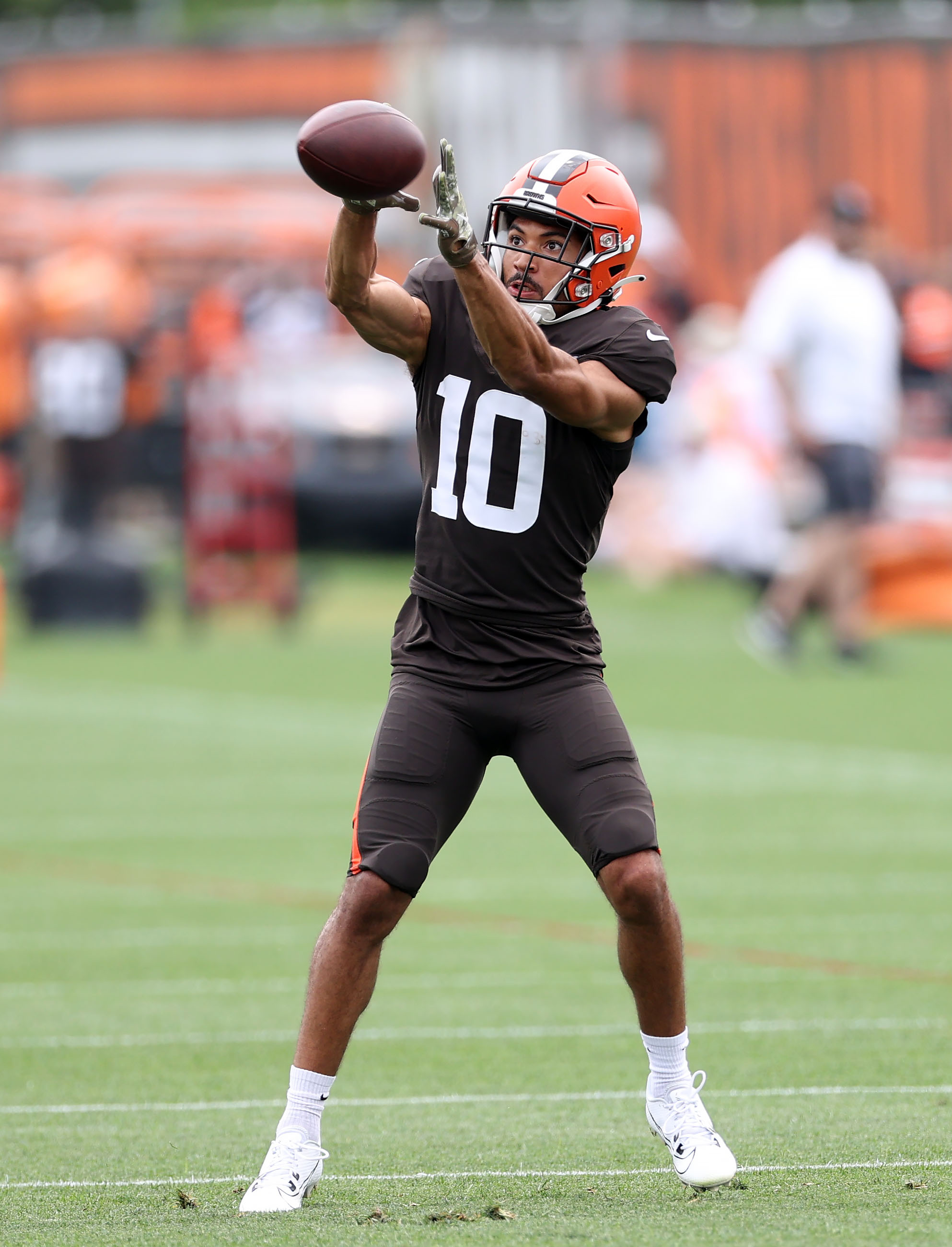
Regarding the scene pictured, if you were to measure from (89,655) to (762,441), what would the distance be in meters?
6.46

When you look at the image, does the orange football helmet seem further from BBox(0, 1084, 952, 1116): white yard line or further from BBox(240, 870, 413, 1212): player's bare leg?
BBox(0, 1084, 952, 1116): white yard line

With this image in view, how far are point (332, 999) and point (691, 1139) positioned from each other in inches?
30.2

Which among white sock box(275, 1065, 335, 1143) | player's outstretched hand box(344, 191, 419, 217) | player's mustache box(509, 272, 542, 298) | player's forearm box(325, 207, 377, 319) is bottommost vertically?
white sock box(275, 1065, 335, 1143)

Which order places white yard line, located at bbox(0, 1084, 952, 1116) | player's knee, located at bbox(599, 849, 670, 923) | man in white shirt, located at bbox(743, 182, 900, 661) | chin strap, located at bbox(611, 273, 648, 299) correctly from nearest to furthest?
1. player's knee, located at bbox(599, 849, 670, 923)
2. chin strap, located at bbox(611, 273, 648, 299)
3. white yard line, located at bbox(0, 1084, 952, 1116)
4. man in white shirt, located at bbox(743, 182, 900, 661)

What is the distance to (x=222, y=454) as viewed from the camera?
803 inches

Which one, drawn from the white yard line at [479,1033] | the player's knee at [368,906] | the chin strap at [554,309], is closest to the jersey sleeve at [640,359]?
the chin strap at [554,309]

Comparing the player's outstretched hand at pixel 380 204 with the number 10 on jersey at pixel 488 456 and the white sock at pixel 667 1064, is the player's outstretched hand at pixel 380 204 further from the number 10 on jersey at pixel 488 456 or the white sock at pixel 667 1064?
the white sock at pixel 667 1064

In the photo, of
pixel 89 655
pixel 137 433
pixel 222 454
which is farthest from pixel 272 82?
pixel 89 655

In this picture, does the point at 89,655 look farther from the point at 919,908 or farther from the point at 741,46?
the point at 741,46

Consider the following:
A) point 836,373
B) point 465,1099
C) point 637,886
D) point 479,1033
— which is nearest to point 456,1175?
point 637,886

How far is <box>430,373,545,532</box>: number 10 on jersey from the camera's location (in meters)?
5.04

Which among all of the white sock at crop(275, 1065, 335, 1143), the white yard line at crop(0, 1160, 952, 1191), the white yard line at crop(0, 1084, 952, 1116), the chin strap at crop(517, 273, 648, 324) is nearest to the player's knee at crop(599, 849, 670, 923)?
the white yard line at crop(0, 1160, 952, 1191)

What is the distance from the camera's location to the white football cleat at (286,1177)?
459cm

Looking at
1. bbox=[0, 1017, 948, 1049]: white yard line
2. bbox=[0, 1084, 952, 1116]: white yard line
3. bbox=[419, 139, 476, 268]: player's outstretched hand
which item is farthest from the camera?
bbox=[0, 1017, 948, 1049]: white yard line
